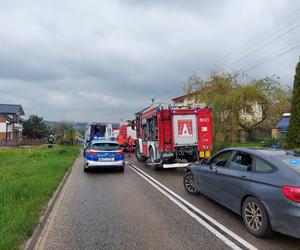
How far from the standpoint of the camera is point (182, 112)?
14.9m

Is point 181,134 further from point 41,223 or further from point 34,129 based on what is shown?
point 34,129

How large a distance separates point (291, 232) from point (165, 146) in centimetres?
965

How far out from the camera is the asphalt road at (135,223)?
5.45 m

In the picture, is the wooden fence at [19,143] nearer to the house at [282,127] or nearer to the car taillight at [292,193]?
the house at [282,127]

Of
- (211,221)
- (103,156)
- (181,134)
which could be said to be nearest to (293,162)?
(211,221)

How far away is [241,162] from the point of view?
6.79 meters

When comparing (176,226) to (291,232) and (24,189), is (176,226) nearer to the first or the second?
(291,232)

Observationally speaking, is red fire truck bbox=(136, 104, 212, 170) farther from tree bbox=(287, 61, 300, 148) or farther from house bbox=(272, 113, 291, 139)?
house bbox=(272, 113, 291, 139)

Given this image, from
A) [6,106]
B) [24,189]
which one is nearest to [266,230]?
[24,189]

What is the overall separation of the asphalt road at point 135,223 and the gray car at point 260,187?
33 centimetres

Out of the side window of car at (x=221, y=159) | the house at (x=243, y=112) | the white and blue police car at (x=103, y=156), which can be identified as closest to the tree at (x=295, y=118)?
the house at (x=243, y=112)

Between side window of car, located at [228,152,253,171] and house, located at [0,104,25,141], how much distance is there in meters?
65.1

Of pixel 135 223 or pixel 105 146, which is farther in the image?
pixel 105 146

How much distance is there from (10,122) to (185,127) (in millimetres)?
62899
